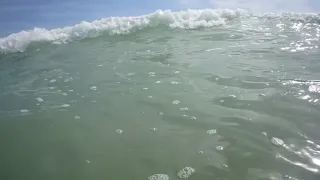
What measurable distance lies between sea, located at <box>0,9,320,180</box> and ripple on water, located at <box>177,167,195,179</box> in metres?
0.02

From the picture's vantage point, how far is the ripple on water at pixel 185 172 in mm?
3818

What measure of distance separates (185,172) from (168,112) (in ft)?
6.33

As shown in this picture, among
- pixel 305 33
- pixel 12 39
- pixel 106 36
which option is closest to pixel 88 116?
pixel 106 36

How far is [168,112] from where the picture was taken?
18.7ft

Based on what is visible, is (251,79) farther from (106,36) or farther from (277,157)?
(106,36)

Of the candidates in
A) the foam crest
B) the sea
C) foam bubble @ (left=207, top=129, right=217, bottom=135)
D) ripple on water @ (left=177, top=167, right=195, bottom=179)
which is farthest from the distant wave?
ripple on water @ (left=177, top=167, right=195, bottom=179)

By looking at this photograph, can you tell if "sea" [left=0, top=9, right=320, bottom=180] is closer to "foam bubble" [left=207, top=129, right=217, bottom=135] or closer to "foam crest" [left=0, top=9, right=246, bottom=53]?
"foam bubble" [left=207, top=129, right=217, bottom=135]

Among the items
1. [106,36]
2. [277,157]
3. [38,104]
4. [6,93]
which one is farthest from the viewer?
[106,36]

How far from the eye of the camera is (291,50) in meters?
9.70

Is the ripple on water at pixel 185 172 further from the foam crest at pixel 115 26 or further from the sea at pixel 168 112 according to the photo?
the foam crest at pixel 115 26

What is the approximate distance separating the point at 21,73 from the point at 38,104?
3.93 metres

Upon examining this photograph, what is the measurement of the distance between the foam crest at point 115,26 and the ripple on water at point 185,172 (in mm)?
12218

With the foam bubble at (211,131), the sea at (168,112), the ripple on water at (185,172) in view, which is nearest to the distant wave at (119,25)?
the sea at (168,112)

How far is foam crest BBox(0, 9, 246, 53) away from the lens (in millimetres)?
15070
